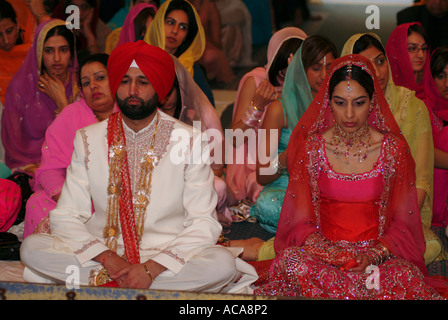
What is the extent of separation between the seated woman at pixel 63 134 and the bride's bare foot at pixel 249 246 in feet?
3.86

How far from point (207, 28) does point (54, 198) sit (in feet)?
18.3

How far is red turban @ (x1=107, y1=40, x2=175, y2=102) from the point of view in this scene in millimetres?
3791

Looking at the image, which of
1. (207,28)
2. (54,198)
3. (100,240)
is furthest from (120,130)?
(207,28)

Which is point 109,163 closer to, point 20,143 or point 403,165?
point 403,165

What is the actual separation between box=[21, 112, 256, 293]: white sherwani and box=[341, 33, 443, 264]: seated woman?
1450mm

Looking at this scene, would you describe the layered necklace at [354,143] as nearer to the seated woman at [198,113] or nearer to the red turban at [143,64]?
the red turban at [143,64]

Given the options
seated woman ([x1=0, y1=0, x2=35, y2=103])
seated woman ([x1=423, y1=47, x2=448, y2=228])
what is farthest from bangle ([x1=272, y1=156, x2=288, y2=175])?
seated woman ([x1=0, y1=0, x2=35, y2=103])

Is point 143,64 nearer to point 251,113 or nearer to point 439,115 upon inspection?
point 251,113

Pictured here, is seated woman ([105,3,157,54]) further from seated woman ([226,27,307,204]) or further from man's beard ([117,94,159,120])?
man's beard ([117,94,159,120])

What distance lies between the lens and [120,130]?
3.89 m

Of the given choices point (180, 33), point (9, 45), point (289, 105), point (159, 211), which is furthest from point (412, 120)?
point (9, 45)

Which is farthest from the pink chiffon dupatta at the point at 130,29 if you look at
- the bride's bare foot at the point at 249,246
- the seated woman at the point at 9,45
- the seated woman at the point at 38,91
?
the bride's bare foot at the point at 249,246

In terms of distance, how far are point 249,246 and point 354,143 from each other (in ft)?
3.33
